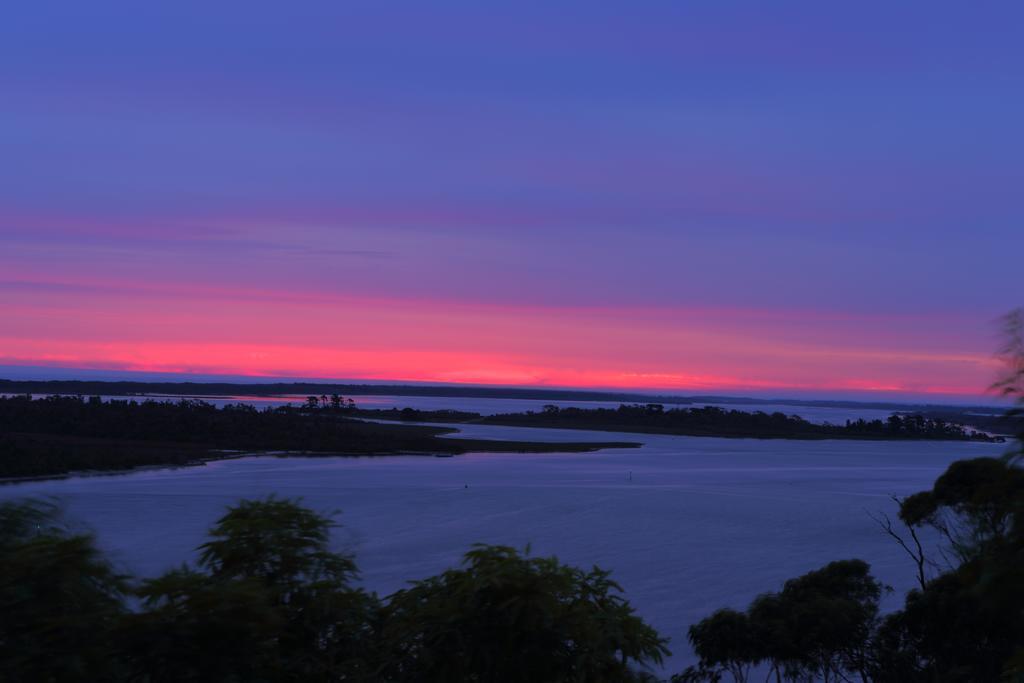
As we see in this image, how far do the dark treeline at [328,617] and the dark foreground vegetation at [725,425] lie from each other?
82019 millimetres

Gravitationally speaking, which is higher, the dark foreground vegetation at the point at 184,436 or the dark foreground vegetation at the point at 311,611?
the dark foreground vegetation at the point at 311,611

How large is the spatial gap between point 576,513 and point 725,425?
6265 centimetres

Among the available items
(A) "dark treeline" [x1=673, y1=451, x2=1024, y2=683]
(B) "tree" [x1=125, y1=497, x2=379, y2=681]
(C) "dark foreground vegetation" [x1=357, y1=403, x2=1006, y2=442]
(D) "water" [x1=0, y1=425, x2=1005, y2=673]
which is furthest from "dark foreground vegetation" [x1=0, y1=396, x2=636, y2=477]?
(B) "tree" [x1=125, y1=497, x2=379, y2=681]

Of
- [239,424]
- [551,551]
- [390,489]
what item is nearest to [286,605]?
[551,551]

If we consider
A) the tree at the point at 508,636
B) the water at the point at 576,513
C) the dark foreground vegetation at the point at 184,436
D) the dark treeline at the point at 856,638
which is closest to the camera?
the tree at the point at 508,636

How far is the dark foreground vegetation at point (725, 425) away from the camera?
291 ft

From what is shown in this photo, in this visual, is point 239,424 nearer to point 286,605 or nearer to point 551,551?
point 551,551

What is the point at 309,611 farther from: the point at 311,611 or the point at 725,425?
the point at 725,425

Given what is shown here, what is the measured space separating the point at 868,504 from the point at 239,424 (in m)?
39.4

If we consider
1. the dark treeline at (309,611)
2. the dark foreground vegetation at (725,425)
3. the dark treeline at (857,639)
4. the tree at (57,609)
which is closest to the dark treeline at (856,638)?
the dark treeline at (857,639)

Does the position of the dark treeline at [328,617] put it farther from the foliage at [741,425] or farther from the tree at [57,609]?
the foliage at [741,425]

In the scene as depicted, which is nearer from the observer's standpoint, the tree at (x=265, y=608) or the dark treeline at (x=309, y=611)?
the dark treeline at (x=309, y=611)

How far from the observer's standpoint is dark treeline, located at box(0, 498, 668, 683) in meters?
5.09

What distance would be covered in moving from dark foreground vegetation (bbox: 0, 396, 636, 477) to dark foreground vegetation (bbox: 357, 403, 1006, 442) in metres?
22.3
